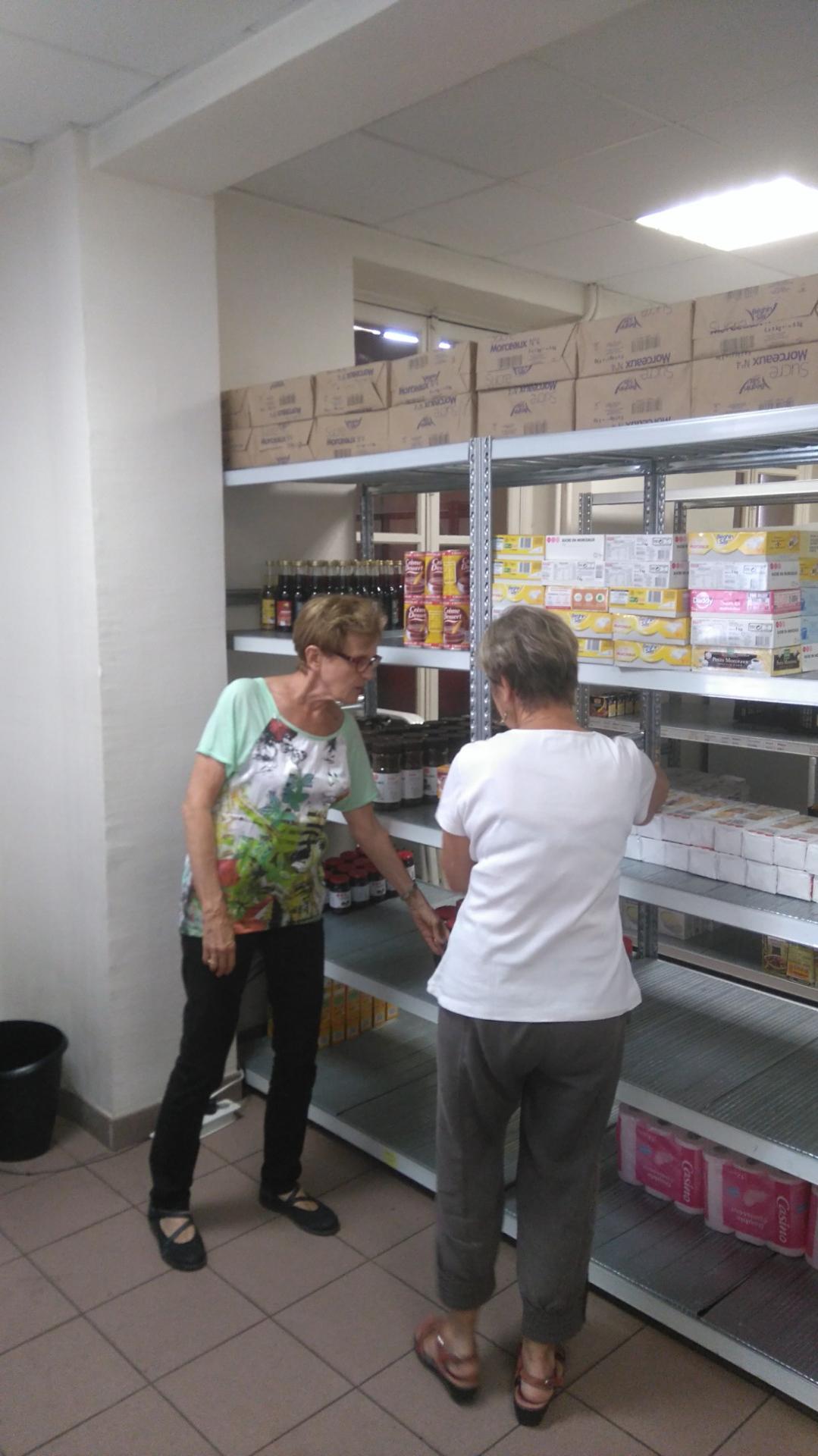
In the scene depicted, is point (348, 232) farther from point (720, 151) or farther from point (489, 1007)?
point (489, 1007)

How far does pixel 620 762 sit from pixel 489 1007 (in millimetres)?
520

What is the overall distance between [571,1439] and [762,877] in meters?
1.21

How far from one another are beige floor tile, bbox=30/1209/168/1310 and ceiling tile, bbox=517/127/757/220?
11.4 feet

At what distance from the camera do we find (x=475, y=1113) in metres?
2.11

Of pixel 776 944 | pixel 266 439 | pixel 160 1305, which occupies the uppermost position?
pixel 266 439

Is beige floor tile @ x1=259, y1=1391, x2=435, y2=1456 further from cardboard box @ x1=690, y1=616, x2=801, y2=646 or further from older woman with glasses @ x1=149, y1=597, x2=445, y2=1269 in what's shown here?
cardboard box @ x1=690, y1=616, x2=801, y2=646

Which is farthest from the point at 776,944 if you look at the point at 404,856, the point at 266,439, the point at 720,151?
the point at 720,151

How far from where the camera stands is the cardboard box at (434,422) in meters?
2.64

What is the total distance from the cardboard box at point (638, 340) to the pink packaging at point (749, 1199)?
1.87 meters

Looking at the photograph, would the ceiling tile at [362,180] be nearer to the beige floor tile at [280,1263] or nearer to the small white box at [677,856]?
the small white box at [677,856]

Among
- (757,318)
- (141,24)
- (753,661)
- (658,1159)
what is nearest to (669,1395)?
(658,1159)

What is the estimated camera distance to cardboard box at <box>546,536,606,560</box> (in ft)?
8.09

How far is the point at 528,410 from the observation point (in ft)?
8.13

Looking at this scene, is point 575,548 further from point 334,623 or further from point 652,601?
point 334,623
